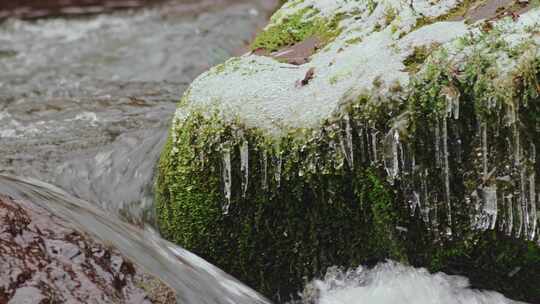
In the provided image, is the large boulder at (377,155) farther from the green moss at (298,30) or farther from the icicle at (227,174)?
the green moss at (298,30)

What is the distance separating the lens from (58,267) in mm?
2887

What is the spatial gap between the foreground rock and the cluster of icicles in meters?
1.05

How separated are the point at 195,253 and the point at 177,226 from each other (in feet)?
0.59

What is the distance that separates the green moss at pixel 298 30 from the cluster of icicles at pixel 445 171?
39.6 inches

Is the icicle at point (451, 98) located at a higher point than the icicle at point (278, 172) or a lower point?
higher

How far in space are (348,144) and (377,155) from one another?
15 centimetres

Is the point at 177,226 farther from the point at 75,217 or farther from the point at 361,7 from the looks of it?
the point at 361,7

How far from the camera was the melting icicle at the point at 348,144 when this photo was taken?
3.63m

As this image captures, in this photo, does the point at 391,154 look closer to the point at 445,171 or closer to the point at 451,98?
the point at 445,171

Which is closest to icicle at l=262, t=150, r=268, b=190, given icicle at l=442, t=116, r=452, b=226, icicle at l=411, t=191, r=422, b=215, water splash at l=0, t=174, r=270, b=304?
water splash at l=0, t=174, r=270, b=304

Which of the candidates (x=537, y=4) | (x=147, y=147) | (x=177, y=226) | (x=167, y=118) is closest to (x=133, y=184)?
(x=147, y=147)

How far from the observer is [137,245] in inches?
143

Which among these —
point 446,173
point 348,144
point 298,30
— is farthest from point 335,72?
point 298,30

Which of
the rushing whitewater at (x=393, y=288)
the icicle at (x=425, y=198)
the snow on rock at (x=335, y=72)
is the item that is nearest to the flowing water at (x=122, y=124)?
the rushing whitewater at (x=393, y=288)
